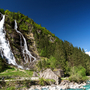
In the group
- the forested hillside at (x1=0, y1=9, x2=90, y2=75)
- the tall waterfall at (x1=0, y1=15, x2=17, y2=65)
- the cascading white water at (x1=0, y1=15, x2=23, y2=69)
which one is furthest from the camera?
the forested hillside at (x1=0, y1=9, x2=90, y2=75)

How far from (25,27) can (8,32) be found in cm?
2455

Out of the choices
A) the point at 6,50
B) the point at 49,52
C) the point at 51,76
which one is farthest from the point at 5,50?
the point at 51,76

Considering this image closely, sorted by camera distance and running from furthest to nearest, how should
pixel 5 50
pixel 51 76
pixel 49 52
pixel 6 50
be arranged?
pixel 49 52
pixel 6 50
pixel 5 50
pixel 51 76

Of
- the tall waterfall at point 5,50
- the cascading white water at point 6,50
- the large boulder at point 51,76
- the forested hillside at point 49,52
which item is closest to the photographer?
the large boulder at point 51,76

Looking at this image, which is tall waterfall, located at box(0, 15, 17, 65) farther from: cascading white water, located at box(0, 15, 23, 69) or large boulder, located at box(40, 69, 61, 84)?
large boulder, located at box(40, 69, 61, 84)

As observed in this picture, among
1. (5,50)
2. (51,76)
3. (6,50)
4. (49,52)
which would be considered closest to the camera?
(51,76)

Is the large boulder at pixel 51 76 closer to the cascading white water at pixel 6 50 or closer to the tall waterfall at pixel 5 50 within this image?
the cascading white water at pixel 6 50

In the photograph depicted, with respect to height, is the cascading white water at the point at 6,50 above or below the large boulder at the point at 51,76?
above

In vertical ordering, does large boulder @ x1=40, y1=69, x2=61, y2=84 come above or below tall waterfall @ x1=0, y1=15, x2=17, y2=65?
below

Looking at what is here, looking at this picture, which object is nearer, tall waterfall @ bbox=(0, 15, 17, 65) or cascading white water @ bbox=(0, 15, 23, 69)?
cascading white water @ bbox=(0, 15, 23, 69)

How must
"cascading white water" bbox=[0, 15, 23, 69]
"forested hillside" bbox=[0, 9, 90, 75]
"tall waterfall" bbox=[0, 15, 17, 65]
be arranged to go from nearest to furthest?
"cascading white water" bbox=[0, 15, 23, 69], "tall waterfall" bbox=[0, 15, 17, 65], "forested hillside" bbox=[0, 9, 90, 75]

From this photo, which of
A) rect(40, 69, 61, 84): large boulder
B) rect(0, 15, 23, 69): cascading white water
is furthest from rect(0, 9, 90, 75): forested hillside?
rect(40, 69, 61, 84): large boulder

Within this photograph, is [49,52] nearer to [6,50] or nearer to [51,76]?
[6,50]

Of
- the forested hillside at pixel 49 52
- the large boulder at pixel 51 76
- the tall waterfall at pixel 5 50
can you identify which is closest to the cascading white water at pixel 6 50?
the tall waterfall at pixel 5 50
